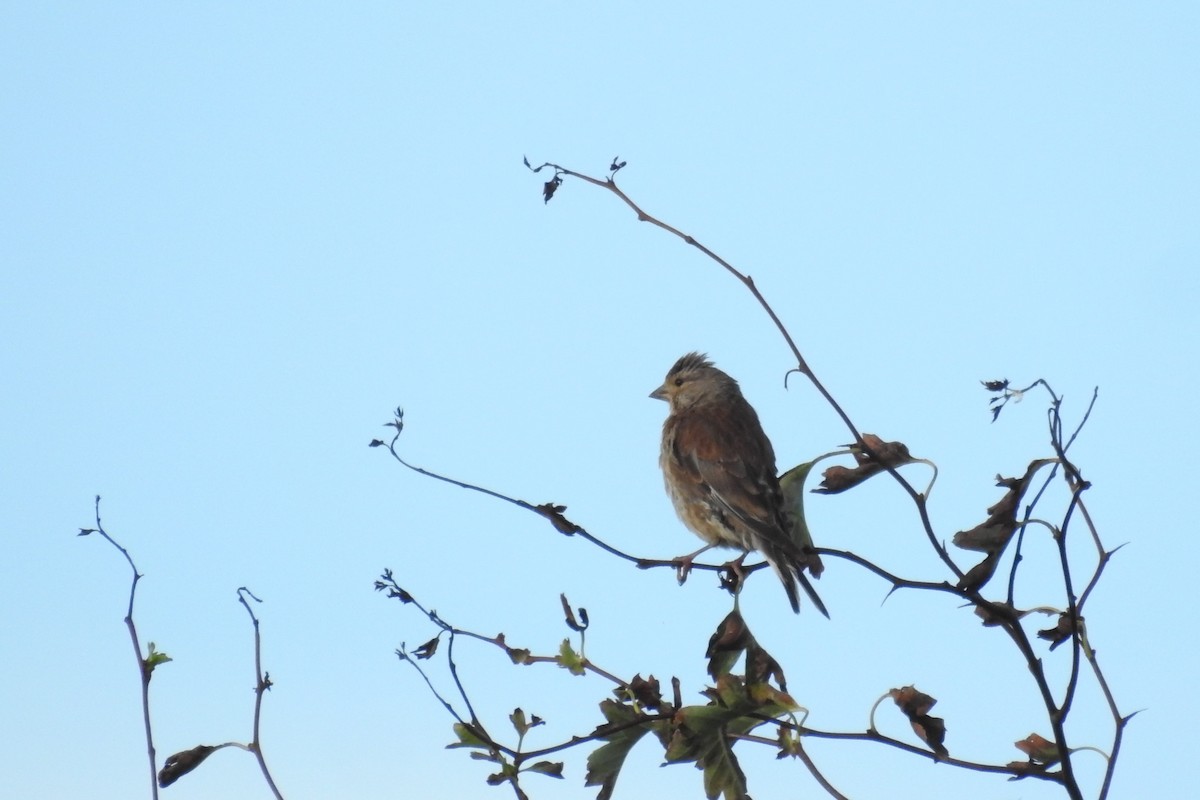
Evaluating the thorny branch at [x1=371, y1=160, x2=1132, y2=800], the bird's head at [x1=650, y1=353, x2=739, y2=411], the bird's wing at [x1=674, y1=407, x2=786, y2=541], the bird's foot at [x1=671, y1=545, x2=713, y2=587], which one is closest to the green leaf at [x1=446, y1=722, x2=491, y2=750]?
the thorny branch at [x1=371, y1=160, x2=1132, y2=800]

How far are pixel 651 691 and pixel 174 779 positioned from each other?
119 centimetres

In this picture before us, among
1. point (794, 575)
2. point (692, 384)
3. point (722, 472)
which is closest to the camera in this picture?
point (794, 575)

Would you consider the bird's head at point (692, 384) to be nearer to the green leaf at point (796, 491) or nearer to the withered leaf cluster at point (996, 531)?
the green leaf at point (796, 491)

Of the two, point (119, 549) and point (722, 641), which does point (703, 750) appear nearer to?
point (722, 641)

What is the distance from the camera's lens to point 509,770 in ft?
9.17

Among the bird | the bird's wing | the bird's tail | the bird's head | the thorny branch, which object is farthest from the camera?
the bird's head

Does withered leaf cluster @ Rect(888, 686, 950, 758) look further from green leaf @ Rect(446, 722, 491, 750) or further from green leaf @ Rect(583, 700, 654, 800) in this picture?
green leaf @ Rect(446, 722, 491, 750)

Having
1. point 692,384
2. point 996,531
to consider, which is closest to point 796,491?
point 996,531

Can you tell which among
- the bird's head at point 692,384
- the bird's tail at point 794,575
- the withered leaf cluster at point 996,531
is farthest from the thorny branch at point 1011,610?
the bird's head at point 692,384

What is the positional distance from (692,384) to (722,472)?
5.46ft

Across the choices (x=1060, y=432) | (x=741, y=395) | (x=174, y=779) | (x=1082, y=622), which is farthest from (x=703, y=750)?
(x=741, y=395)

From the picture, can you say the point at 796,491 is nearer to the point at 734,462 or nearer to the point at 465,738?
the point at 465,738

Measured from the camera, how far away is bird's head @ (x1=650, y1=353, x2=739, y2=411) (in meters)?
8.35

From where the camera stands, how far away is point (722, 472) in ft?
22.7
